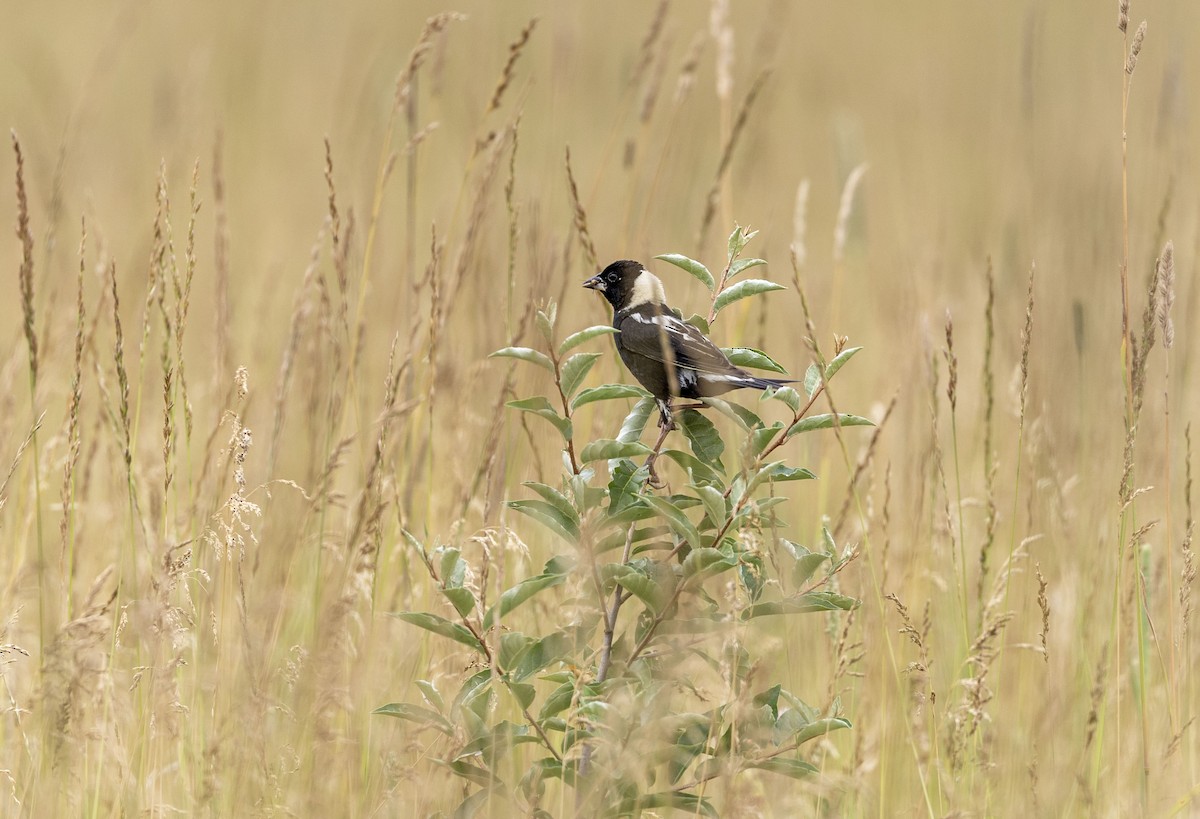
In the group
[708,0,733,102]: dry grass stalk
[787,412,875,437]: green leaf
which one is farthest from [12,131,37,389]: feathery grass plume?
[708,0,733,102]: dry grass stalk

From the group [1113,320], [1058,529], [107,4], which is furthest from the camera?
[107,4]

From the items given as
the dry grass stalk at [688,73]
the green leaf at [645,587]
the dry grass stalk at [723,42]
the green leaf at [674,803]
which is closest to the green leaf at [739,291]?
the green leaf at [645,587]

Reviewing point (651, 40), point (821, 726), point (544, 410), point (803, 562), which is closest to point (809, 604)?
point (803, 562)

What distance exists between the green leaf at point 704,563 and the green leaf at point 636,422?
0.23m

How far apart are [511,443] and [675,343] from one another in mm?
1259

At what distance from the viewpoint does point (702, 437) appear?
83.5 inches

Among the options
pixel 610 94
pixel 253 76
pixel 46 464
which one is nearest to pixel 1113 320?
pixel 253 76

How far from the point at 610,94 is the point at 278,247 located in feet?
15.6

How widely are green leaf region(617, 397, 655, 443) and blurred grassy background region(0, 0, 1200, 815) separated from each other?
1.33ft

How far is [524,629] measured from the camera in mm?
3275

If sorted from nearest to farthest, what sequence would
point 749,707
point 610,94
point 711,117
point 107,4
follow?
point 749,707 → point 711,117 → point 610,94 → point 107,4

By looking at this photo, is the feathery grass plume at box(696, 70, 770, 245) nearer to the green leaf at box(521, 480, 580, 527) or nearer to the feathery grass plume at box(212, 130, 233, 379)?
the feathery grass plume at box(212, 130, 233, 379)

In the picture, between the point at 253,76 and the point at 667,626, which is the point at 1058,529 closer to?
the point at 667,626

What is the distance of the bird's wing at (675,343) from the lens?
8.00 ft
